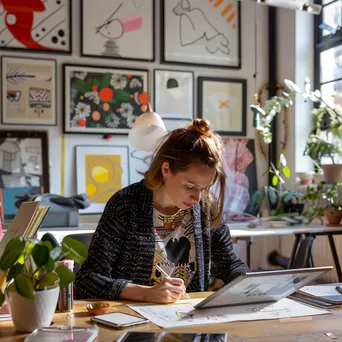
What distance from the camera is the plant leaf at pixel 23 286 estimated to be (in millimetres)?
1102

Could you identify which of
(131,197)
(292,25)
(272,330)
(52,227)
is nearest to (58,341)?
(272,330)

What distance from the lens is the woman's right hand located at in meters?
1.46

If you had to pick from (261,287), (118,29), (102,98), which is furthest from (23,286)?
(118,29)

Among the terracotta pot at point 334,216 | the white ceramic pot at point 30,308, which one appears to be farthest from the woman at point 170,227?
the terracotta pot at point 334,216

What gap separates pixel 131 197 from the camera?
1.79 metres

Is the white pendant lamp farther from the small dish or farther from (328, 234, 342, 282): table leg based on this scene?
the small dish

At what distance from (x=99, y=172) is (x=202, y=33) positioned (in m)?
1.56

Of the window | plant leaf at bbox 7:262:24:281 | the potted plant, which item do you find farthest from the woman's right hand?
the window

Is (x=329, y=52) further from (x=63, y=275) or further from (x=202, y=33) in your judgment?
(x=63, y=275)

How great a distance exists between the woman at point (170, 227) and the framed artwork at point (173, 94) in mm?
2785

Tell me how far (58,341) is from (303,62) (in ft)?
13.3

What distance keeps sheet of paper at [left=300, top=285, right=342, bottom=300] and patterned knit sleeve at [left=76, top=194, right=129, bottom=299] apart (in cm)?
57

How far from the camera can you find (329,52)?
4.54 m

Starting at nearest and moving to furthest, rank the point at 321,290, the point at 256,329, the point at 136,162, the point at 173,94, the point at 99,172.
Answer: the point at 256,329
the point at 321,290
the point at 99,172
the point at 136,162
the point at 173,94
